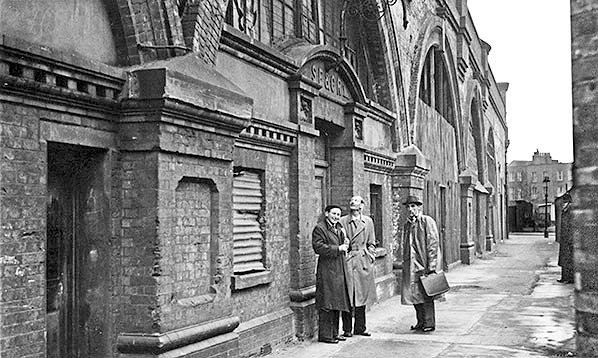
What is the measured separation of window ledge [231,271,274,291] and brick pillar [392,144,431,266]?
6299 mm

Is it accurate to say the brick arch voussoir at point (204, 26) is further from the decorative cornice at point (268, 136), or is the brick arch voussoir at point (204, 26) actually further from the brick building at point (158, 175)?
the decorative cornice at point (268, 136)

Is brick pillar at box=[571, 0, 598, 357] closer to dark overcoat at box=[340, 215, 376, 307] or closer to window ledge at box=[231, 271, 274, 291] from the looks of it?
window ledge at box=[231, 271, 274, 291]

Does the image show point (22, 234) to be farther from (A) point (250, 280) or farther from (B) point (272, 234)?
(B) point (272, 234)

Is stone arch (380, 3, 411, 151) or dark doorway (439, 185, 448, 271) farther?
dark doorway (439, 185, 448, 271)

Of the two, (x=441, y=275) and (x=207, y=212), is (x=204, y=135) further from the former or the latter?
(x=441, y=275)

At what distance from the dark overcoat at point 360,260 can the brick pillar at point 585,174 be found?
15.6 feet

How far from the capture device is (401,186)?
14.8 meters

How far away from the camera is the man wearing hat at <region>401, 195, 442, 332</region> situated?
1022cm

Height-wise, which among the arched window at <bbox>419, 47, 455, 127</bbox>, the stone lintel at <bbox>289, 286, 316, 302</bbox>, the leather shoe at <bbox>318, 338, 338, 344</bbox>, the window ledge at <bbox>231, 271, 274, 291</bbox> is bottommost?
the leather shoe at <bbox>318, 338, 338, 344</bbox>

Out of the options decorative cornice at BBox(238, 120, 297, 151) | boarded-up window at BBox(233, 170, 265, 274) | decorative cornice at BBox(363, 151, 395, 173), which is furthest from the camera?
decorative cornice at BBox(363, 151, 395, 173)

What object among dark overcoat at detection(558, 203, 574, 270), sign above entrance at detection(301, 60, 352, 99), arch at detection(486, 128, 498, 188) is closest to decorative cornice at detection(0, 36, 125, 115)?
sign above entrance at detection(301, 60, 352, 99)

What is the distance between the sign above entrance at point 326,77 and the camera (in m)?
10.7

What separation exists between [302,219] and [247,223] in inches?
52.0

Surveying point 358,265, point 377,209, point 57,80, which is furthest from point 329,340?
point 57,80
